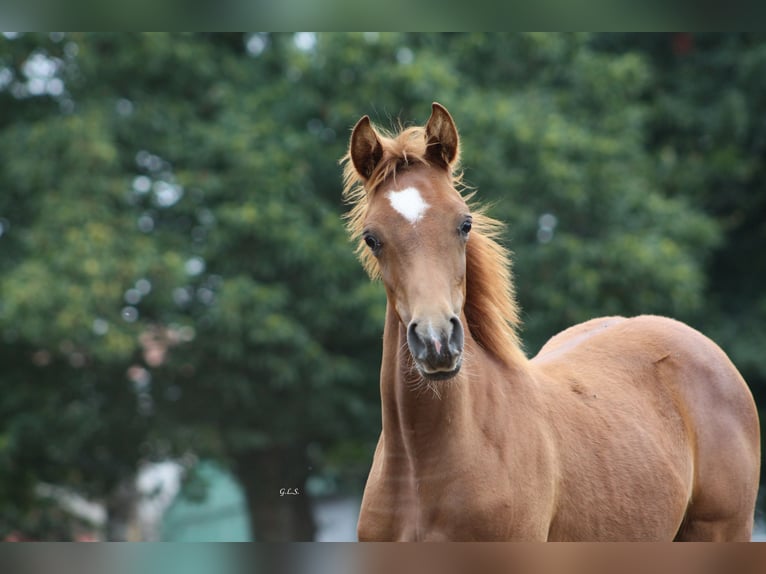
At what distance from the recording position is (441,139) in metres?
3.30

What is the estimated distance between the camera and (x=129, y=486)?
1166 cm

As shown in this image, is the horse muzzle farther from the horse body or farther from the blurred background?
the blurred background

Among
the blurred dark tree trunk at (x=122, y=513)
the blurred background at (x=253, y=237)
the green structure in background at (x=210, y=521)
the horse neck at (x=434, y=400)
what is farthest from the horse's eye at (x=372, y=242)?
the green structure in background at (x=210, y=521)

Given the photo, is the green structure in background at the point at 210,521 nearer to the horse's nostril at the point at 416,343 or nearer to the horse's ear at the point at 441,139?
the horse's ear at the point at 441,139

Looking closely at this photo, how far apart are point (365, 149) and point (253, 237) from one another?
636 centimetres

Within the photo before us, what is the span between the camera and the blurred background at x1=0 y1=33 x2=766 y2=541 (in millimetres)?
9391

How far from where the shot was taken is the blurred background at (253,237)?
30.8ft

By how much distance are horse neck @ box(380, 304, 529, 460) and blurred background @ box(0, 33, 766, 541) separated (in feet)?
19.4

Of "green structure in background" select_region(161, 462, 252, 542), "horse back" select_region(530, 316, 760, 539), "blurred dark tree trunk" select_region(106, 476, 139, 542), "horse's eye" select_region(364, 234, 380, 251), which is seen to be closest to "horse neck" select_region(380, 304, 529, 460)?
"horse's eye" select_region(364, 234, 380, 251)

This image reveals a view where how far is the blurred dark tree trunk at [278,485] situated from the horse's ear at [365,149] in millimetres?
7731

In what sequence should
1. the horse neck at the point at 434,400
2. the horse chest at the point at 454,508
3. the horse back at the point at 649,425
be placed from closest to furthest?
the horse chest at the point at 454,508
the horse neck at the point at 434,400
the horse back at the point at 649,425

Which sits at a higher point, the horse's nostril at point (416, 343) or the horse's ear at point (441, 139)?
the horse's ear at point (441, 139)

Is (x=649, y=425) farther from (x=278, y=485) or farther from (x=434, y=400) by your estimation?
(x=278, y=485)

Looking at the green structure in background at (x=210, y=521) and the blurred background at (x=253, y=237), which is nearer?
the blurred background at (x=253, y=237)
